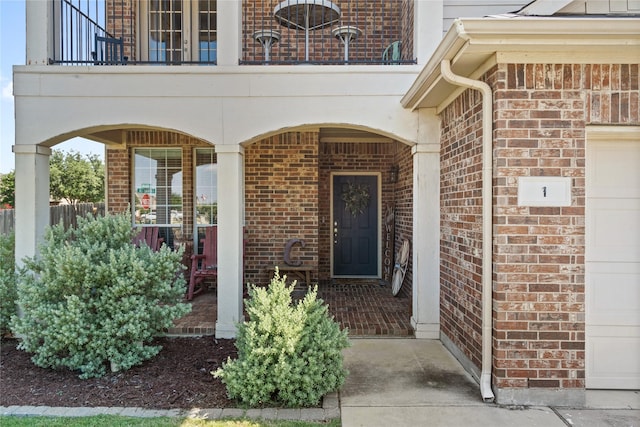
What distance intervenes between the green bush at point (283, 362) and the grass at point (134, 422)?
0.70ft

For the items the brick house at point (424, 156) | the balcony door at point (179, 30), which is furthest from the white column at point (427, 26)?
the balcony door at point (179, 30)

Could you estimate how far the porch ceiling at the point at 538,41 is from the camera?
9.43ft

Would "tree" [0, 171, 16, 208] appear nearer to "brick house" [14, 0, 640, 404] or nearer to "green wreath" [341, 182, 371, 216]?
"brick house" [14, 0, 640, 404]

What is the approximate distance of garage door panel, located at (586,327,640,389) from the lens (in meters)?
3.41

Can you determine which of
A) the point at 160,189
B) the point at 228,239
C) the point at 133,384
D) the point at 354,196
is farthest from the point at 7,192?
the point at 133,384

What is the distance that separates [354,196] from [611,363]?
5.12 metres

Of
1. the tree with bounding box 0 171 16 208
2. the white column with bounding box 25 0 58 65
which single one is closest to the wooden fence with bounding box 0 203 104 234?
the white column with bounding box 25 0 58 65

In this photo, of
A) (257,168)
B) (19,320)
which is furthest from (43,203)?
(257,168)

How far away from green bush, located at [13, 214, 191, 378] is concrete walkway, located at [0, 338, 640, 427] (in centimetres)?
62

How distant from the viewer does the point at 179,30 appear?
22.6 ft

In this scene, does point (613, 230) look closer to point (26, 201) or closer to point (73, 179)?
point (26, 201)

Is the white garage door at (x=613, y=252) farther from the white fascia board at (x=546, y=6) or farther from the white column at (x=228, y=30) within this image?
the white column at (x=228, y=30)

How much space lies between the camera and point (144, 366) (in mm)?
4008

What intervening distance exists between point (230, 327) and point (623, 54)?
4497 millimetres
